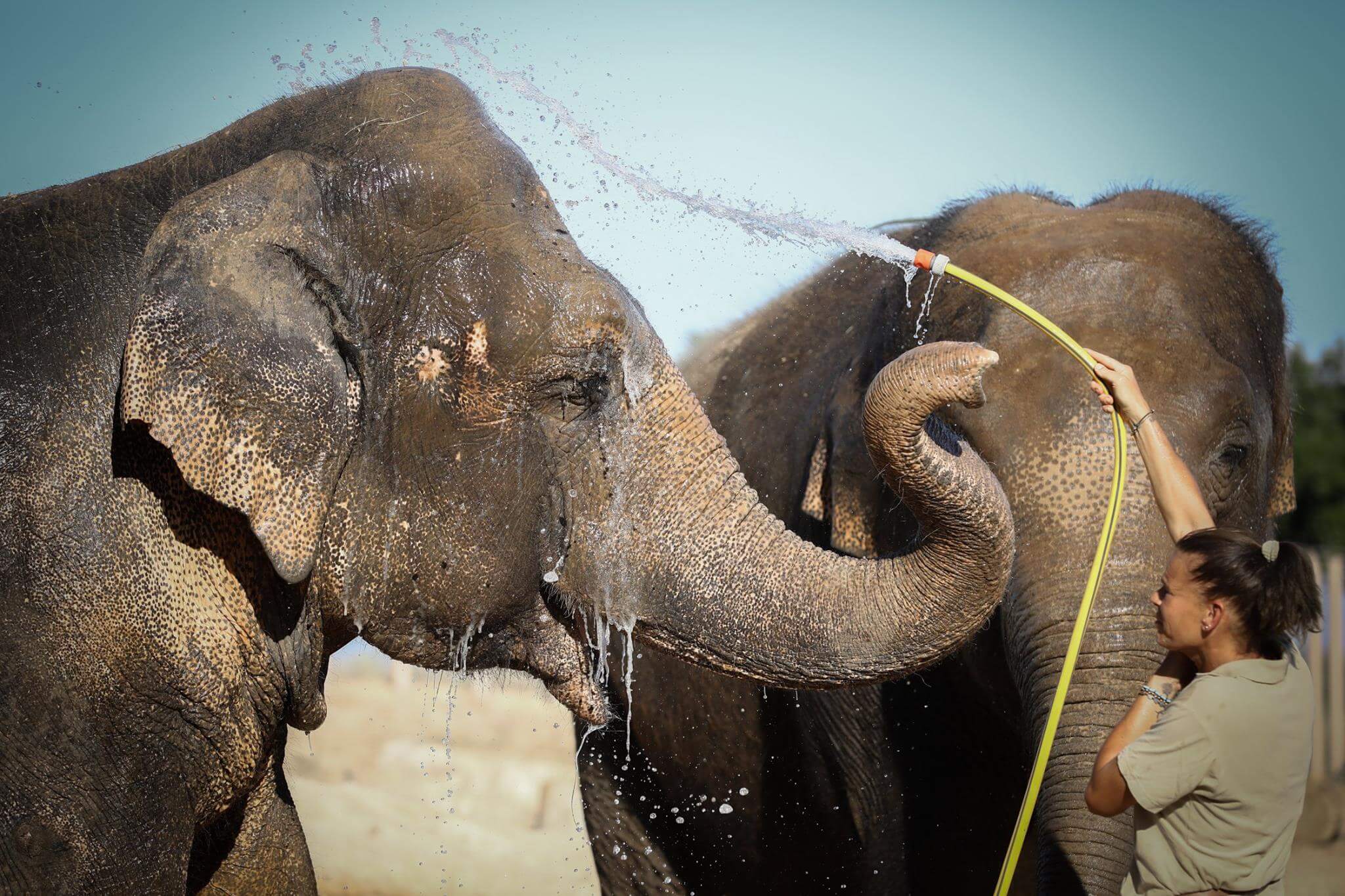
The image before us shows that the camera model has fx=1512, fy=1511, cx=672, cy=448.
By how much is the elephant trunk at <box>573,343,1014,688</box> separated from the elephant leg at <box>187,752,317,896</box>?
105cm

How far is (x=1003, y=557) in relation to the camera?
104 inches

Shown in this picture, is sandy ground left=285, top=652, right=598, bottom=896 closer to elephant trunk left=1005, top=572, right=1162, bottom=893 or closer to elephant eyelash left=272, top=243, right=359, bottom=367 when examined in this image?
elephant eyelash left=272, top=243, right=359, bottom=367

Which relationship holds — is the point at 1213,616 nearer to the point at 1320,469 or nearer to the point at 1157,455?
the point at 1157,455

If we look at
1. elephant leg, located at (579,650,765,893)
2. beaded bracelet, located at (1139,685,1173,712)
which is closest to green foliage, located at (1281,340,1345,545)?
elephant leg, located at (579,650,765,893)

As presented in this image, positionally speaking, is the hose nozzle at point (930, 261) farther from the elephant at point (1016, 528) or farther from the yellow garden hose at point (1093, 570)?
the elephant at point (1016, 528)

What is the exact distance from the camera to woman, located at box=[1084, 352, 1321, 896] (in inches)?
95.0

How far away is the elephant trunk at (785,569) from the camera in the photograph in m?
Result: 2.62

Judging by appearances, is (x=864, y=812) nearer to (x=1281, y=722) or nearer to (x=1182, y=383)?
(x=1182, y=383)

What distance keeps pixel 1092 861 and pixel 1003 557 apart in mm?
839

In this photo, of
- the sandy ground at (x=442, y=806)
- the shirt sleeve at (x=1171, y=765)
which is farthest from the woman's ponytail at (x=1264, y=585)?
the sandy ground at (x=442, y=806)

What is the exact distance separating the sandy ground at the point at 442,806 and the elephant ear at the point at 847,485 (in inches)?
41.5

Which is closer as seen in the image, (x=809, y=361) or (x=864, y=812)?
(x=864, y=812)

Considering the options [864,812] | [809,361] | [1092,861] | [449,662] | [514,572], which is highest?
[809,361]

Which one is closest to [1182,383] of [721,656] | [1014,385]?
[1014,385]
